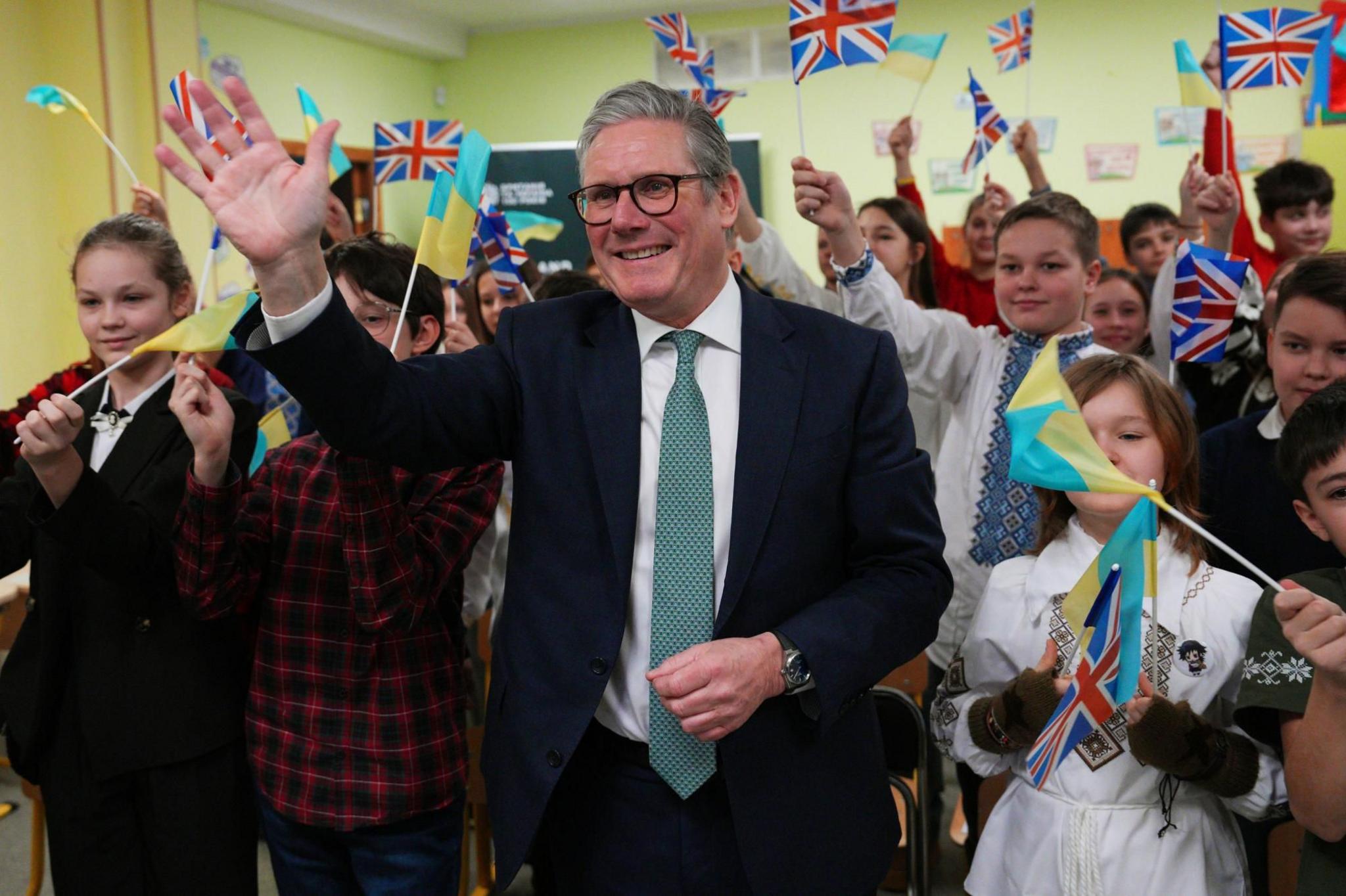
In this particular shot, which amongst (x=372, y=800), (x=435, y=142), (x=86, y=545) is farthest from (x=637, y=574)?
(x=435, y=142)

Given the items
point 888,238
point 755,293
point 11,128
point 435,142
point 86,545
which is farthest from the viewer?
point 11,128

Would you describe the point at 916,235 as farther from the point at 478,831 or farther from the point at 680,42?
the point at 478,831

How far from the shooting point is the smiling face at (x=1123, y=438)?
179 centimetres

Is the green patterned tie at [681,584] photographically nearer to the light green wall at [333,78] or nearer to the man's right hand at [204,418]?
the man's right hand at [204,418]

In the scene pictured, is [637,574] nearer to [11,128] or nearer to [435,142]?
[435,142]

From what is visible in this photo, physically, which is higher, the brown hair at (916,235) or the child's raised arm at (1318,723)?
the brown hair at (916,235)

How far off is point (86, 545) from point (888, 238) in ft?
8.40

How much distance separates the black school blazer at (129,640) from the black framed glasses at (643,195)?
821 mm

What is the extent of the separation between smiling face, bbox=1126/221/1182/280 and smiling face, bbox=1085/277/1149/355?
0.88 meters

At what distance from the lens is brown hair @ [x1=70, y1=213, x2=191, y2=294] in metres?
1.95

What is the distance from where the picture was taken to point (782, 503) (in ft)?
4.50

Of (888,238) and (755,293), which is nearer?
(755,293)

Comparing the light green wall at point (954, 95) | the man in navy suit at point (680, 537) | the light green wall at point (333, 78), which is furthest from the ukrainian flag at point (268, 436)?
the light green wall at point (954, 95)

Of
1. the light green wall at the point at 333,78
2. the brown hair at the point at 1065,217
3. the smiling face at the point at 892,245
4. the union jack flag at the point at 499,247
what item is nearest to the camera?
the brown hair at the point at 1065,217
